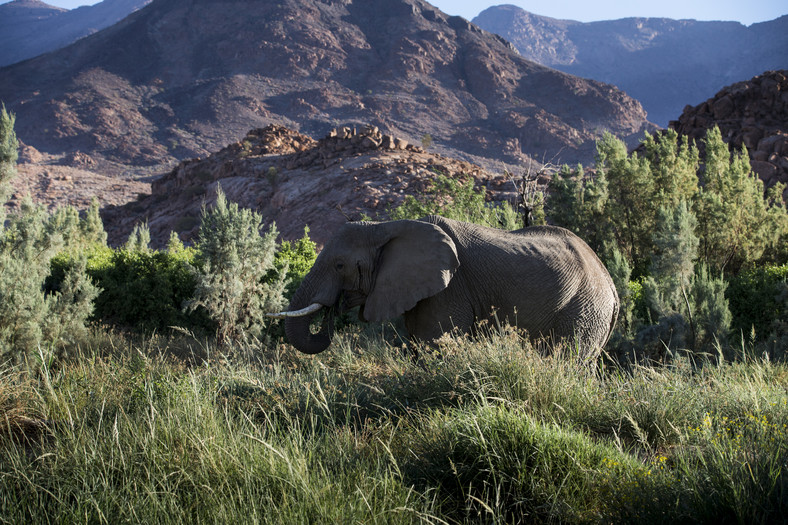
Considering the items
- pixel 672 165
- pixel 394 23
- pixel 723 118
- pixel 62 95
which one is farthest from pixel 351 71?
pixel 672 165

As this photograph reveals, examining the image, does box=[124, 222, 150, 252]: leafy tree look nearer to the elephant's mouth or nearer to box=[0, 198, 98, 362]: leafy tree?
box=[0, 198, 98, 362]: leafy tree

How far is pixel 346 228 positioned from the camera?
19.5 feet

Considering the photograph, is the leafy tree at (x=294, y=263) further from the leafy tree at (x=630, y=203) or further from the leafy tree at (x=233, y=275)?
the leafy tree at (x=630, y=203)

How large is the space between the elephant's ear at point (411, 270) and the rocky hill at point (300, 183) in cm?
2396

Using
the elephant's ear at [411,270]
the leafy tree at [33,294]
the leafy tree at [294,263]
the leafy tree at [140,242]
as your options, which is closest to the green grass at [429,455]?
the elephant's ear at [411,270]

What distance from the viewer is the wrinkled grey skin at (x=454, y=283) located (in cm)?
560

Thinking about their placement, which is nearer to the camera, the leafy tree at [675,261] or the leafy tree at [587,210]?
the leafy tree at [675,261]

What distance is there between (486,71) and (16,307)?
93.3 m

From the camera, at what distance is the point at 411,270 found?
18.1 ft

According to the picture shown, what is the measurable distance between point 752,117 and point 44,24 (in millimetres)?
171765

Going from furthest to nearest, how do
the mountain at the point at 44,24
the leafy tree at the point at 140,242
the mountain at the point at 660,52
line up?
the mountain at the point at 44,24
the mountain at the point at 660,52
the leafy tree at the point at 140,242

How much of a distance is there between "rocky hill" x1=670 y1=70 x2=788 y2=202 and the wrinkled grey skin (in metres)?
28.8

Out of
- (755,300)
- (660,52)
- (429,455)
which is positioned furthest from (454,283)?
(660,52)

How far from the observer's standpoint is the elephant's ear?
17.9ft
